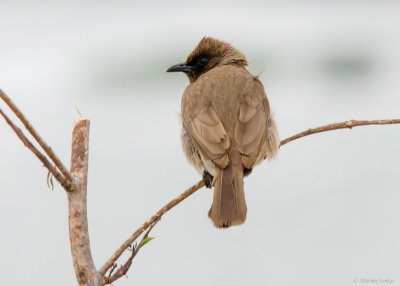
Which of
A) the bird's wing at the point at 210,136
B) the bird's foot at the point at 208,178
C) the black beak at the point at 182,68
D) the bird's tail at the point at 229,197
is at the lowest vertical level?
the bird's foot at the point at 208,178

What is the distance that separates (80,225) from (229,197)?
5.16ft

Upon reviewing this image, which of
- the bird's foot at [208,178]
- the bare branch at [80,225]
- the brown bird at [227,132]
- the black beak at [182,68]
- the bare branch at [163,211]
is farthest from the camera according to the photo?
the black beak at [182,68]

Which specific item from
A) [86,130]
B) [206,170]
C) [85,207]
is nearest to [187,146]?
[206,170]

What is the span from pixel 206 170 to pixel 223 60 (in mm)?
1584

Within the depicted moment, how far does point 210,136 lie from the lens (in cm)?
438

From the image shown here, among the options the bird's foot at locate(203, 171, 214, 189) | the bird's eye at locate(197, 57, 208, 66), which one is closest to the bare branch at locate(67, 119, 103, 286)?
the bird's foot at locate(203, 171, 214, 189)

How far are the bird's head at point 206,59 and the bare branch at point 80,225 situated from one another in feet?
9.66

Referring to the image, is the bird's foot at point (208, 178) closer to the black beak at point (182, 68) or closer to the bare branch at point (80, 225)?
the black beak at point (182, 68)

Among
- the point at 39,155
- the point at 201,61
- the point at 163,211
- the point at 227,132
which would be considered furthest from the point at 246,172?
the point at 39,155

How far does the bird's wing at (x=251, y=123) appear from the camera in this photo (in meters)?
4.22

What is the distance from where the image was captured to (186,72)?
5.82 m

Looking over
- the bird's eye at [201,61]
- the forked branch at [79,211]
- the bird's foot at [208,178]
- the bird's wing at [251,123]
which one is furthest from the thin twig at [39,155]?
the bird's eye at [201,61]

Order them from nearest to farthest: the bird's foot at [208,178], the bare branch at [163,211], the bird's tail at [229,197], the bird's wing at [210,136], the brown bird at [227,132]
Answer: the bare branch at [163,211], the bird's tail at [229,197], the brown bird at [227,132], the bird's wing at [210,136], the bird's foot at [208,178]

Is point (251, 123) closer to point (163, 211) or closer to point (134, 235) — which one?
point (163, 211)
